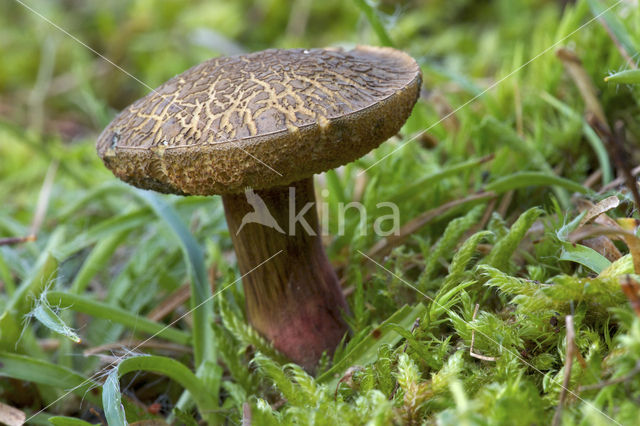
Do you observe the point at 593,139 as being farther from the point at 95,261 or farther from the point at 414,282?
the point at 95,261

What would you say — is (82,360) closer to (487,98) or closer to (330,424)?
(330,424)

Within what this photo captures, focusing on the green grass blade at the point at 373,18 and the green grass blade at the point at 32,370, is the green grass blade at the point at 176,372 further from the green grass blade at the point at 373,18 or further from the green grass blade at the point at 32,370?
the green grass blade at the point at 373,18

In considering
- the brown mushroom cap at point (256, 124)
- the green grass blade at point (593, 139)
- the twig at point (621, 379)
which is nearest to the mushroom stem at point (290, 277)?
the brown mushroom cap at point (256, 124)

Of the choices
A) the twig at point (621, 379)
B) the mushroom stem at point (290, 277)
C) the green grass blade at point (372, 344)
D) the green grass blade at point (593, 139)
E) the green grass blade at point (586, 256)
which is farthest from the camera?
the green grass blade at point (593, 139)

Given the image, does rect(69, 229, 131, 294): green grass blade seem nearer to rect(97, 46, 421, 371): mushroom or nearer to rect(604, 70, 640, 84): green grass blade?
rect(97, 46, 421, 371): mushroom

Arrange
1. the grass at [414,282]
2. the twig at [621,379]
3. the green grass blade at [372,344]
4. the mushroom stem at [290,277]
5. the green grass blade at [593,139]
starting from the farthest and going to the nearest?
the green grass blade at [593,139], the mushroom stem at [290,277], the green grass blade at [372,344], the grass at [414,282], the twig at [621,379]

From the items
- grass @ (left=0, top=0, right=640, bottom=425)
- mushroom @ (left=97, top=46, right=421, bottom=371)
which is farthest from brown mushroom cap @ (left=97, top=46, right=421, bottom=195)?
grass @ (left=0, top=0, right=640, bottom=425)

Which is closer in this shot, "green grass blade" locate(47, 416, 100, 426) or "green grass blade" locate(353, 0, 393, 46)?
"green grass blade" locate(47, 416, 100, 426)
